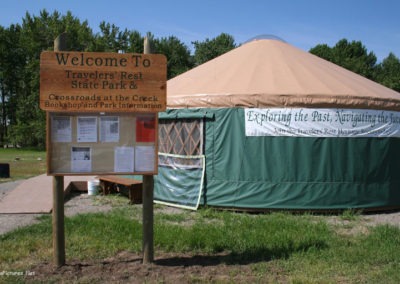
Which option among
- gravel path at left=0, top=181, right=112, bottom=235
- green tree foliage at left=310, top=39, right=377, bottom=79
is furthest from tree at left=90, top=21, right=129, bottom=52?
gravel path at left=0, top=181, right=112, bottom=235

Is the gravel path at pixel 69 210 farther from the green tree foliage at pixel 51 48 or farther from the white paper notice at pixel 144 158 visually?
the green tree foliage at pixel 51 48

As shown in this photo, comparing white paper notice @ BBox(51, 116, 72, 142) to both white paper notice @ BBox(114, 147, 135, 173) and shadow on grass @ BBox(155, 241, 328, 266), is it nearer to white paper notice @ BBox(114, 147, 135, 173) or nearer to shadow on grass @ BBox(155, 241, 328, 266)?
white paper notice @ BBox(114, 147, 135, 173)

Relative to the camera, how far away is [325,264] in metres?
4.48

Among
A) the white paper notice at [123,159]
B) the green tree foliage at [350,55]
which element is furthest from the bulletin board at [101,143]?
the green tree foliage at [350,55]

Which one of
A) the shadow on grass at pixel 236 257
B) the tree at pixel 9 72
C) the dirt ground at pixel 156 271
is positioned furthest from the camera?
the tree at pixel 9 72

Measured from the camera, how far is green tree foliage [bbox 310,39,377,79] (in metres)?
36.8

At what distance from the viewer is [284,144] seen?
7.27m

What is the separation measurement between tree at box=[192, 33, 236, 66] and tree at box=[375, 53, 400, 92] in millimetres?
12072

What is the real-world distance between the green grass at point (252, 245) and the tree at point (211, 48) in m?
31.2

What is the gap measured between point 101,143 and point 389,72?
37.0m

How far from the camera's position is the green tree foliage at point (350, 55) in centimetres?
3678

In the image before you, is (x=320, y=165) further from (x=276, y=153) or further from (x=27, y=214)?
(x=27, y=214)

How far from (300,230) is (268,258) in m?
1.25

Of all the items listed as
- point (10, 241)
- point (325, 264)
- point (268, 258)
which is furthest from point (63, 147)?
point (325, 264)
